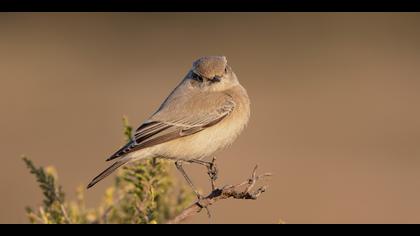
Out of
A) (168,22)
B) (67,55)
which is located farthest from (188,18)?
(67,55)

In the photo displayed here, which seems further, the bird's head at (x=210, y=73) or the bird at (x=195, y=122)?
the bird's head at (x=210, y=73)

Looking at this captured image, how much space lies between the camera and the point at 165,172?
4145 mm

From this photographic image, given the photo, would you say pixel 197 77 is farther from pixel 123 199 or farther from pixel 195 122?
pixel 123 199

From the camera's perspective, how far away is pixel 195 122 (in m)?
4.28

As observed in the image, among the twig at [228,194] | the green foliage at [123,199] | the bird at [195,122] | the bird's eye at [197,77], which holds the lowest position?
the twig at [228,194]

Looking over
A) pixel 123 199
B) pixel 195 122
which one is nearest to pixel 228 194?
pixel 195 122

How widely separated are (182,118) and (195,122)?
3.6 inches

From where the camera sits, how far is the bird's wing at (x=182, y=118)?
4.05 meters

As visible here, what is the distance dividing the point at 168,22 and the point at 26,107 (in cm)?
493

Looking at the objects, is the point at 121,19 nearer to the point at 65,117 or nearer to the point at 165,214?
the point at 65,117

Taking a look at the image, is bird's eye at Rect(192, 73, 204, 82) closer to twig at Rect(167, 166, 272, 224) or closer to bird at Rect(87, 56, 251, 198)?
bird at Rect(87, 56, 251, 198)

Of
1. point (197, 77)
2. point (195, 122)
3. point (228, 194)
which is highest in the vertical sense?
point (197, 77)

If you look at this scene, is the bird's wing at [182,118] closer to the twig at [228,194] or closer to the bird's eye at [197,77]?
the bird's eye at [197,77]

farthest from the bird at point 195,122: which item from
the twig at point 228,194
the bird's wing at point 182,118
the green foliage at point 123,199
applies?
the twig at point 228,194
